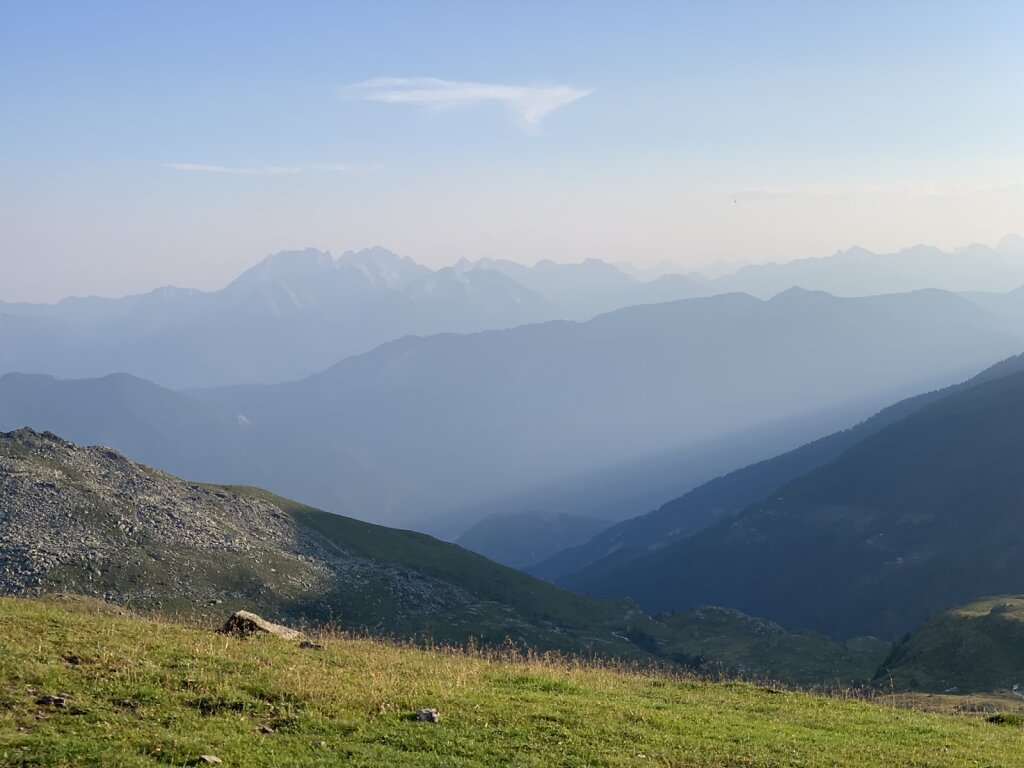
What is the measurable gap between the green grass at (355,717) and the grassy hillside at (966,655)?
137 feet

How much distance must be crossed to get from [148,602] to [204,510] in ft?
79.7

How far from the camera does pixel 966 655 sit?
219ft

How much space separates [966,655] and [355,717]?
211 ft

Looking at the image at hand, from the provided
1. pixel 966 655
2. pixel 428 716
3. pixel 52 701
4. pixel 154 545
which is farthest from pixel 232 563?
pixel 428 716

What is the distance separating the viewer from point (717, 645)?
10725 centimetres

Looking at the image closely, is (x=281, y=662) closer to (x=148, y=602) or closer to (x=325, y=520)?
(x=148, y=602)

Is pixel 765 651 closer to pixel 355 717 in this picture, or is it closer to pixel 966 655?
pixel 966 655

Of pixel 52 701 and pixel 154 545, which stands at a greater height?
pixel 52 701

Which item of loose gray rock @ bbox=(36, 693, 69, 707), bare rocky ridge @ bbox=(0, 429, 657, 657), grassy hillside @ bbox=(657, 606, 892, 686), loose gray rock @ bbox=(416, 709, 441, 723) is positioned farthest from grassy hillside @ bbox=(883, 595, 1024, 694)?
loose gray rock @ bbox=(36, 693, 69, 707)

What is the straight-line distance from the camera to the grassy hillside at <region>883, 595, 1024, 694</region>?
6147 cm

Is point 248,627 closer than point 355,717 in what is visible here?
No

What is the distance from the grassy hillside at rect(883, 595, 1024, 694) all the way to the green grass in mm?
41697

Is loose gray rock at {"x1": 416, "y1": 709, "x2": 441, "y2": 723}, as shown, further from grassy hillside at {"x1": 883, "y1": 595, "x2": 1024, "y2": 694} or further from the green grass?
grassy hillside at {"x1": 883, "y1": 595, "x2": 1024, "y2": 694}

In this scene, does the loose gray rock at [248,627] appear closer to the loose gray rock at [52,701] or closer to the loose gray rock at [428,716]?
the loose gray rock at [52,701]
